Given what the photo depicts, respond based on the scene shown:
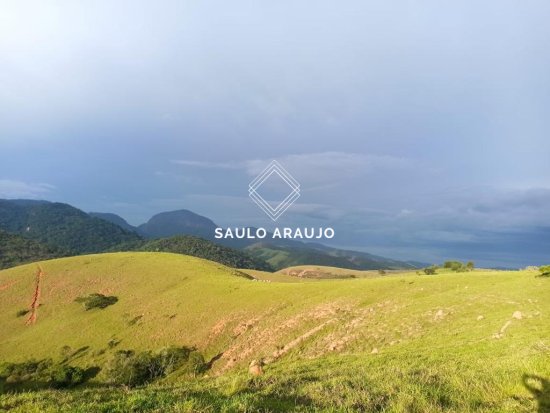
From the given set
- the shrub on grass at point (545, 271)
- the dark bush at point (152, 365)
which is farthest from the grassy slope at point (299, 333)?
the dark bush at point (152, 365)

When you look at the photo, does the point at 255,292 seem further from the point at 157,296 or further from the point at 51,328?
the point at 51,328

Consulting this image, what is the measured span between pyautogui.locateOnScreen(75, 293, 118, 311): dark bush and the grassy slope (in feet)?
4.75

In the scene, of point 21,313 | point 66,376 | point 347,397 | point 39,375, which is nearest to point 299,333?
point 66,376

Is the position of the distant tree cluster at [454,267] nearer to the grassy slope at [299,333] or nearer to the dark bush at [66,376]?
the grassy slope at [299,333]

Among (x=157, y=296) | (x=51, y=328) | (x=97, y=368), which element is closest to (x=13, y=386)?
(x=97, y=368)

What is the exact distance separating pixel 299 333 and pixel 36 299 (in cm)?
7077

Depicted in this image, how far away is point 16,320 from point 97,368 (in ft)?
116

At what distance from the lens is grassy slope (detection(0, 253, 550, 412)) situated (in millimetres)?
11086

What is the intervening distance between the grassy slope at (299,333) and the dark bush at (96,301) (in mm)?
1447

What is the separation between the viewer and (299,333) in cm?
4378

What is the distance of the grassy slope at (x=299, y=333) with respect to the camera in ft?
36.4

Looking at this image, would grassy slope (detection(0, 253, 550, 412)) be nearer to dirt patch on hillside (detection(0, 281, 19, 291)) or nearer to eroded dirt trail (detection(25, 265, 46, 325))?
dirt patch on hillside (detection(0, 281, 19, 291))

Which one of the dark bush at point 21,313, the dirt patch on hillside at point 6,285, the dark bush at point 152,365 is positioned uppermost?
the dirt patch on hillside at point 6,285

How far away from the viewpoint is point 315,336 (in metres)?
41.2
